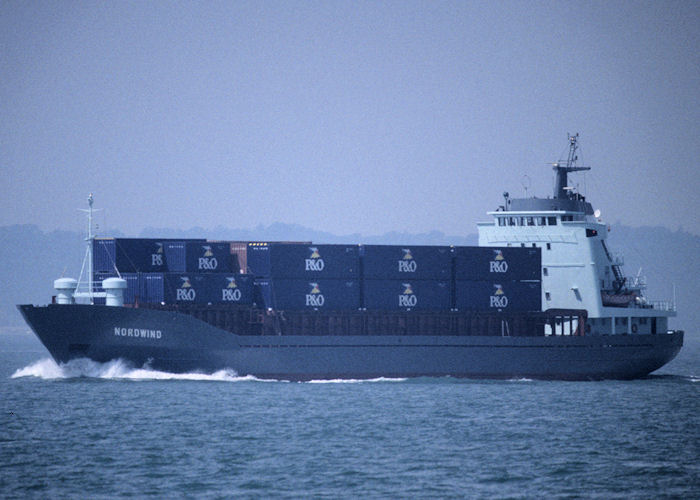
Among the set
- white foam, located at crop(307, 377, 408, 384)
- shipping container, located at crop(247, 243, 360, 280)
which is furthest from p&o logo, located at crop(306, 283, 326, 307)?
white foam, located at crop(307, 377, 408, 384)

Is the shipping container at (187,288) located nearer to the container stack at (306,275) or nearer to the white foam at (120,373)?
the container stack at (306,275)

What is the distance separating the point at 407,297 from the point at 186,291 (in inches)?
467

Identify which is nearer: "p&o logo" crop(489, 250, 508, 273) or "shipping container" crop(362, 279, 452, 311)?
"shipping container" crop(362, 279, 452, 311)

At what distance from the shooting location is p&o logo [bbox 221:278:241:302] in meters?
50.7

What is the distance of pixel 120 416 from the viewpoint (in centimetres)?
3941

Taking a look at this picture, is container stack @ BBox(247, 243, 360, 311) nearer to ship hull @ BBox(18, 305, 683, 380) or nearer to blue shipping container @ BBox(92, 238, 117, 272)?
ship hull @ BBox(18, 305, 683, 380)

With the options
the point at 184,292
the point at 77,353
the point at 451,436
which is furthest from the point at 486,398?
the point at 77,353

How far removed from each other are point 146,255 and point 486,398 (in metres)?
18.4

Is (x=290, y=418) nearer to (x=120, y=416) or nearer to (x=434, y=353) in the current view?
(x=120, y=416)

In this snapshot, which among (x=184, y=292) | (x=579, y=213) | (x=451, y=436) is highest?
(x=579, y=213)

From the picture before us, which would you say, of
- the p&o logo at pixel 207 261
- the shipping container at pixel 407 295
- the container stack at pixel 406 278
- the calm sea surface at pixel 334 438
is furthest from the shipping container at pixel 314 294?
the calm sea surface at pixel 334 438

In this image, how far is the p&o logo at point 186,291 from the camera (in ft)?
164

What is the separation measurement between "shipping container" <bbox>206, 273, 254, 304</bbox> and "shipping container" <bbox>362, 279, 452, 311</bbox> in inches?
267

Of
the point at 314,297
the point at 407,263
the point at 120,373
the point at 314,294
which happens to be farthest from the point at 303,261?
the point at 120,373
